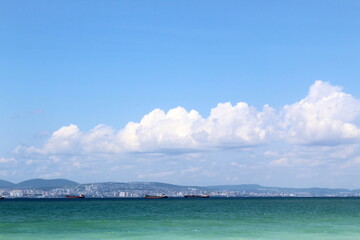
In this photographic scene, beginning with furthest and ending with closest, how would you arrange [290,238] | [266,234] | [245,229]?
[245,229]
[266,234]
[290,238]

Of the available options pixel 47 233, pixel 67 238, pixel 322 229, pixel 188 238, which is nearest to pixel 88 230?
pixel 47 233

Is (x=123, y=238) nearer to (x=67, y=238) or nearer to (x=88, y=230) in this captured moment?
(x=67, y=238)

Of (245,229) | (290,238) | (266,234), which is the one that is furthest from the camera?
(245,229)

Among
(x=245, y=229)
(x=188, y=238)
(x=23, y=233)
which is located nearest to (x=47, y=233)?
(x=23, y=233)

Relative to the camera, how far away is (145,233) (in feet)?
183

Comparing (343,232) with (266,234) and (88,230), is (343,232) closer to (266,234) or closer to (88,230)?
(266,234)

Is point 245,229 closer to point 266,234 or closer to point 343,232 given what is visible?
point 266,234

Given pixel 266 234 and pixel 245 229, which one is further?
pixel 245 229

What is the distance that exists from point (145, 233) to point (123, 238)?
217 inches

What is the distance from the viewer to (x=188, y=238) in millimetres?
51062

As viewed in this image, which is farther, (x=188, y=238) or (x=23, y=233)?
(x=23, y=233)

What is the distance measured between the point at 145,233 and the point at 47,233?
10962 mm

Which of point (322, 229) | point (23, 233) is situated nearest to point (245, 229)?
point (322, 229)

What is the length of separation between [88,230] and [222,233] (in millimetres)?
16083
